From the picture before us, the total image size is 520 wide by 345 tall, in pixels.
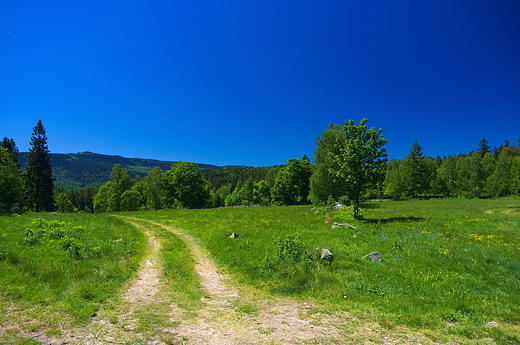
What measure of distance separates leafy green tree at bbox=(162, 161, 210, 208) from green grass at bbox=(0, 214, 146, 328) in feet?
173

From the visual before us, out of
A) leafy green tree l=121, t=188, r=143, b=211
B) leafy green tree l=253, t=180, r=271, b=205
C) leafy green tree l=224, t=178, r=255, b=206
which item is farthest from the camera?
leafy green tree l=224, t=178, r=255, b=206

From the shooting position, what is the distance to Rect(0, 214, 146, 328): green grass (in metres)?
7.42

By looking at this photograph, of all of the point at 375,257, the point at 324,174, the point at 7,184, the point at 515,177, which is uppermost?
the point at 515,177

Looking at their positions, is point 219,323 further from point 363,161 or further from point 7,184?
point 7,184

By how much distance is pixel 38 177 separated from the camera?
57656mm

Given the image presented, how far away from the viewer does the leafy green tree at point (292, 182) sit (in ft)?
257

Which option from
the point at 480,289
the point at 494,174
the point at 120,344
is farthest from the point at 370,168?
the point at 494,174

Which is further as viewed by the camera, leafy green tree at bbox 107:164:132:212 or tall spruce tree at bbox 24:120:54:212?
leafy green tree at bbox 107:164:132:212

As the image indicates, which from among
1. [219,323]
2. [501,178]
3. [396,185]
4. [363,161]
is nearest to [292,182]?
[396,185]

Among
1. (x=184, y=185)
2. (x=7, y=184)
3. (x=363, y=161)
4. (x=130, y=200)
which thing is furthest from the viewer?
(x=130, y=200)

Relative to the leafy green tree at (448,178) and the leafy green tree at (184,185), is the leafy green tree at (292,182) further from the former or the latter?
the leafy green tree at (448,178)

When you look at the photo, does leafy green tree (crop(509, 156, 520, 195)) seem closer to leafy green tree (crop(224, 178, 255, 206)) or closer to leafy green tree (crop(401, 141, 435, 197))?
→ leafy green tree (crop(401, 141, 435, 197))

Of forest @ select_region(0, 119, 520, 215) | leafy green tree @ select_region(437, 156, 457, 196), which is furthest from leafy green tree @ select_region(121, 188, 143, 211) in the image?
leafy green tree @ select_region(437, 156, 457, 196)

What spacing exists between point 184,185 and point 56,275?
6145cm
